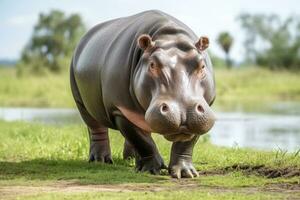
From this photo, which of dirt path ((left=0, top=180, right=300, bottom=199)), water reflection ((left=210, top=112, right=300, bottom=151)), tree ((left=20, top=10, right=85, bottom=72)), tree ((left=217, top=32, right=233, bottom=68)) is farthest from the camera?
tree ((left=217, top=32, right=233, bottom=68))

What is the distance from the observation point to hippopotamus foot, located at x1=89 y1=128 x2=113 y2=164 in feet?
24.6

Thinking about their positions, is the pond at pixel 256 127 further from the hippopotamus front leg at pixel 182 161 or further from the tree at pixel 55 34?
the tree at pixel 55 34

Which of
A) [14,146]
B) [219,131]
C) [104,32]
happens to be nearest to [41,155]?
[14,146]

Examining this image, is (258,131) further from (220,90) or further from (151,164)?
(220,90)

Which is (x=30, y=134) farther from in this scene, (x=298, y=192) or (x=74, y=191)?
(x=298, y=192)

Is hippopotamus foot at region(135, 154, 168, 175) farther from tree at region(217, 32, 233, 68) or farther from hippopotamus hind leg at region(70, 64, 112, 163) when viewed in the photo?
tree at region(217, 32, 233, 68)

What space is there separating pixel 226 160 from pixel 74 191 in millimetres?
2445

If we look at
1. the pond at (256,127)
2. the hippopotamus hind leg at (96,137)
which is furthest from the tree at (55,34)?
the hippopotamus hind leg at (96,137)

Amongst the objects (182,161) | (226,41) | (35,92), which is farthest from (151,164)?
(226,41)

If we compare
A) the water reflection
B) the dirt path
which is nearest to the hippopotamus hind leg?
the dirt path

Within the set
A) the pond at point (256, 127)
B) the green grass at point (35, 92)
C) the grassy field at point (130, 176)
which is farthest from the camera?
the green grass at point (35, 92)

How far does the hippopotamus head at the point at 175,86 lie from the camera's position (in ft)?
18.0

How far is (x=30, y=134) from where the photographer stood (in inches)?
397

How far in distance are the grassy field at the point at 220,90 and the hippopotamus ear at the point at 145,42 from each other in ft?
62.1
